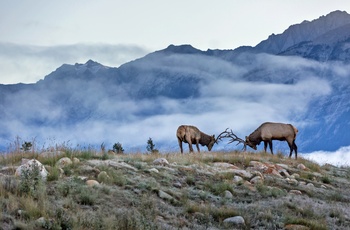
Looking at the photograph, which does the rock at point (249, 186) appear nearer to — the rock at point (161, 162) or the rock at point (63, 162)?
the rock at point (161, 162)

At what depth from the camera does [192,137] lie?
28125mm

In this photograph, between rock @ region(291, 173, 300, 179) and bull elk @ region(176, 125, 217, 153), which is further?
bull elk @ region(176, 125, 217, 153)

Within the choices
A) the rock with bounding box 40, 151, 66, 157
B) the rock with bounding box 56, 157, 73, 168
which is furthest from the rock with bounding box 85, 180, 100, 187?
the rock with bounding box 40, 151, 66, 157

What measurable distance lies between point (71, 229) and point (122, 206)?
1825 millimetres

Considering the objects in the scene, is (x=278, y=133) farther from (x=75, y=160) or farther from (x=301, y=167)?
(x=75, y=160)

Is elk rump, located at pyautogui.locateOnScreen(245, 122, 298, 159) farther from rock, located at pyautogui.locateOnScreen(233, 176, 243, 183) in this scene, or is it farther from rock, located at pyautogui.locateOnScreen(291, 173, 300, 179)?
rock, located at pyautogui.locateOnScreen(233, 176, 243, 183)

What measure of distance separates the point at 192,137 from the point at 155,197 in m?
16.8

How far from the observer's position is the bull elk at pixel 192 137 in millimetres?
27475

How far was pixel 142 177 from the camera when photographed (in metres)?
12.9

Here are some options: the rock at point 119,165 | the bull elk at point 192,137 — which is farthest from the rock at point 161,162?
the bull elk at point 192,137

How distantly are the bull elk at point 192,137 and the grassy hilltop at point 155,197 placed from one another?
1093 cm

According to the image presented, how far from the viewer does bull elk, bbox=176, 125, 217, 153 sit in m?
27.5

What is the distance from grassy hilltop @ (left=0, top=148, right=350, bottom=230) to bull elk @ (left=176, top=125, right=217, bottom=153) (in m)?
10.9

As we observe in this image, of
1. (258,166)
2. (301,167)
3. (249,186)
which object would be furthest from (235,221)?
(301,167)
